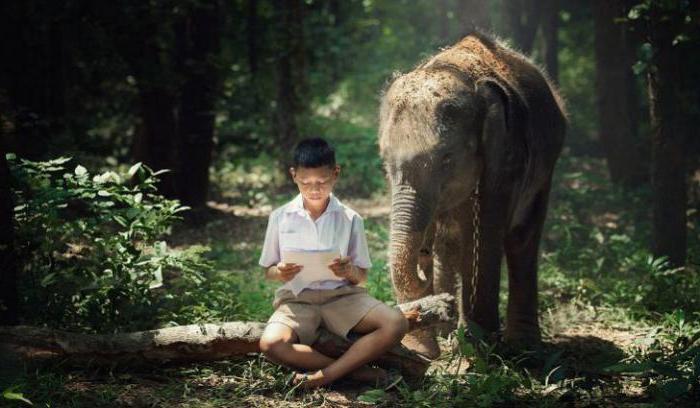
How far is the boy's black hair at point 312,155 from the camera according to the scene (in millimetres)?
4832

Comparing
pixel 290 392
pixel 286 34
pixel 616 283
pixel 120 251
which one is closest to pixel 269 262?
pixel 290 392

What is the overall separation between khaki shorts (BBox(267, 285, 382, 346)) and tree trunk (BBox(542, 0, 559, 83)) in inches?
397

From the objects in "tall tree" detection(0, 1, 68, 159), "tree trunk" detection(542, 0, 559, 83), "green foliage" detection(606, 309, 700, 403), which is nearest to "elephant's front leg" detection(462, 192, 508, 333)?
"green foliage" detection(606, 309, 700, 403)

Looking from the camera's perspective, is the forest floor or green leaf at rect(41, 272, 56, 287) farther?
green leaf at rect(41, 272, 56, 287)

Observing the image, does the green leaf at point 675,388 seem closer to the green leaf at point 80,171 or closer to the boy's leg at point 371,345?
the boy's leg at point 371,345

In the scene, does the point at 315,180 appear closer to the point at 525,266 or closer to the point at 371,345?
the point at 371,345

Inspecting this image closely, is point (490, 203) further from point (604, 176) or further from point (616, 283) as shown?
point (604, 176)

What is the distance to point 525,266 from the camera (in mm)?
7109

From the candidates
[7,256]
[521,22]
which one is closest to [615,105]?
[521,22]

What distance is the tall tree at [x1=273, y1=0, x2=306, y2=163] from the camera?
13250mm

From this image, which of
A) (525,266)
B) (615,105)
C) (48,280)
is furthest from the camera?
(615,105)

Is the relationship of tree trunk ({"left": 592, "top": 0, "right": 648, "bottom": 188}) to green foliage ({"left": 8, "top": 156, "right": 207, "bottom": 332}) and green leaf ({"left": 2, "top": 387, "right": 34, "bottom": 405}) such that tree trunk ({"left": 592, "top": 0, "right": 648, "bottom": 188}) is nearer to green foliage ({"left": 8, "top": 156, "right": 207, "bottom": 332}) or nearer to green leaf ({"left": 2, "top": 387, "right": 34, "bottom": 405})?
green foliage ({"left": 8, "top": 156, "right": 207, "bottom": 332})

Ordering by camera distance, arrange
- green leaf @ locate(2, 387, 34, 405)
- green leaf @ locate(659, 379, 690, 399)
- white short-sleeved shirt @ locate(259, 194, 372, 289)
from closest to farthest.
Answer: green leaf @ locate(2, 387, 34, 405) → green leaf @ locate(659, 379, 690, 399) → white short-sleeved shirt @ locate(259, 194, 372, 289)

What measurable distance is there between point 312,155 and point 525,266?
116 inches
